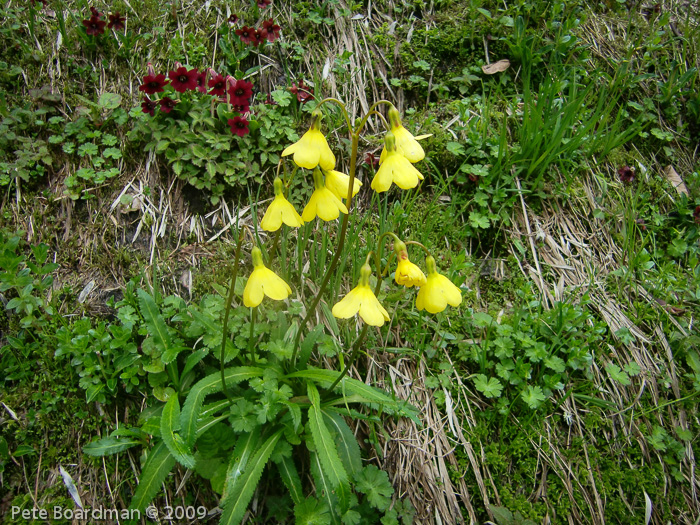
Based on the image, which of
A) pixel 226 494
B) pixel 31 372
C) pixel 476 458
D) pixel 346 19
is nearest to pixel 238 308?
pixel 226 494

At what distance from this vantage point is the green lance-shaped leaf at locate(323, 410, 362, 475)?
77.7 inches

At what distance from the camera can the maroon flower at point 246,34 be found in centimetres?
294

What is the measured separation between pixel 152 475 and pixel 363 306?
121 centimetres

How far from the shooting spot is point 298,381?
6.91ft

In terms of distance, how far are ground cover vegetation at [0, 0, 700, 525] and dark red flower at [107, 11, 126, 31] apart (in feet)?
0.04

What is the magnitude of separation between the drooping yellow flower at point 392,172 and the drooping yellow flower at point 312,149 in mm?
201

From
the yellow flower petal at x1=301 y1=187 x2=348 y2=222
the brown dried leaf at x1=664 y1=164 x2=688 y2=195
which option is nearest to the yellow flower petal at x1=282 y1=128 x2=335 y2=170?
the yellow flower petal at x1=301 y1=187 x2=348 y2=222

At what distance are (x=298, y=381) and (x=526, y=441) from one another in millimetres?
1222

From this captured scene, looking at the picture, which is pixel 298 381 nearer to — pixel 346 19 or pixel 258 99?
pixel 258 99

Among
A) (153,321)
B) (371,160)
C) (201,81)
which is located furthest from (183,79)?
(153,321)

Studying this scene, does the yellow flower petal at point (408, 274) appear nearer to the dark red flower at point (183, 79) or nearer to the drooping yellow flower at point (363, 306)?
the drooping yellow flower at point (363, 306)

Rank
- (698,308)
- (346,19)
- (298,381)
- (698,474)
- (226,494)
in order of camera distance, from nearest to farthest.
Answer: (226,494), (298,381), (698,474), (698,308), (346,19)

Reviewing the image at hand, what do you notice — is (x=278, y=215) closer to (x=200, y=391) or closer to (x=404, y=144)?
(x=404, y=144)

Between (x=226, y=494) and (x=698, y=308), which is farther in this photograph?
(x=698, y=308)
